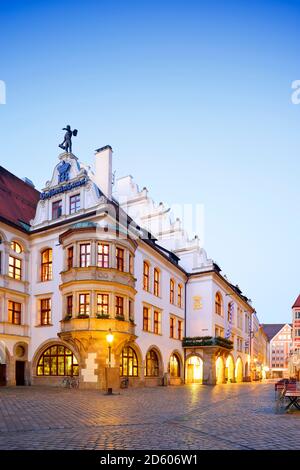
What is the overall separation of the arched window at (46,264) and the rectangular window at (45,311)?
5.40ft

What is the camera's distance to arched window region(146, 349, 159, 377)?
3931 centimetres

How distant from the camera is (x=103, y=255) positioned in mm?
33125

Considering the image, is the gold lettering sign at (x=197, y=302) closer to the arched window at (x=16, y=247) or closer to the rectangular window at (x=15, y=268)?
the rectangular window at (x=15, y=268)

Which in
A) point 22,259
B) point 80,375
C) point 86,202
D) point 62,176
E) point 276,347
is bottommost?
point 276,347

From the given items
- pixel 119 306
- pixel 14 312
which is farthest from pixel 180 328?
pixel 14 312

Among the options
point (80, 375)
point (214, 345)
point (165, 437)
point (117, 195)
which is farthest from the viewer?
point (117, 195)

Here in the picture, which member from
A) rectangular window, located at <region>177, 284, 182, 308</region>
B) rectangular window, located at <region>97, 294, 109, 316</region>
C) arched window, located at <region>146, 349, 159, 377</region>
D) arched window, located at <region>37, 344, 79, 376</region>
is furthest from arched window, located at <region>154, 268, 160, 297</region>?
arched window, located at <region>37, 344, 79, 376</region>

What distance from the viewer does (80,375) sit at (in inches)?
1246

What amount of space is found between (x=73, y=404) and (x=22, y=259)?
63.2ft

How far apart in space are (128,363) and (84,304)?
21.9 feet

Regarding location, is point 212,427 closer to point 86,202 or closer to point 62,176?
point 86,202

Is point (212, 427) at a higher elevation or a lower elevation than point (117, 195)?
lower

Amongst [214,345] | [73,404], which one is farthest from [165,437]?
[214,345]

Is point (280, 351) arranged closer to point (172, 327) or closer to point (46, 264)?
point (172, 327)
